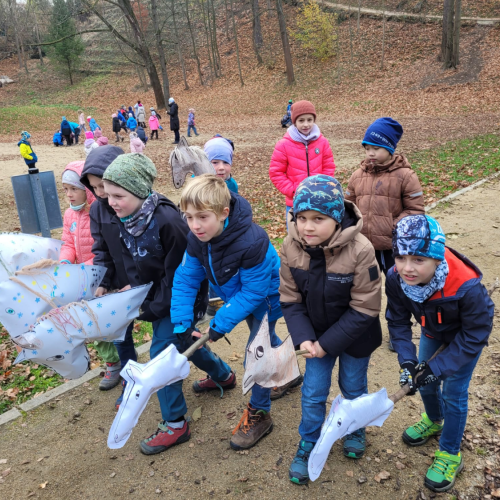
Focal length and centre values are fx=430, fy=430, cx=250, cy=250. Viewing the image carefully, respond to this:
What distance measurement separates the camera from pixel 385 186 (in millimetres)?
3844

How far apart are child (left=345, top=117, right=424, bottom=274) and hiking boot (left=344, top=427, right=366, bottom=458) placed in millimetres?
1668

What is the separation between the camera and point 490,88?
2047 centimetres

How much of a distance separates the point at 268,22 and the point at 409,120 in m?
25.8

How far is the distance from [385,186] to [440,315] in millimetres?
1750

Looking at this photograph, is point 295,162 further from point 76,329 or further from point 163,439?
point 163,439

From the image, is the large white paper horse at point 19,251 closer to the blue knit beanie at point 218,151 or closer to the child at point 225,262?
the child at point 225,262

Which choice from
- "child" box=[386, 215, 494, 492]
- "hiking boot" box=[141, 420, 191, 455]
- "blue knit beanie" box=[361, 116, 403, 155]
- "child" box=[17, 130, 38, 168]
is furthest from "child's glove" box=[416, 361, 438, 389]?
"child" box=[17, 130, 38, 168]

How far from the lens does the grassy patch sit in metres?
8.95

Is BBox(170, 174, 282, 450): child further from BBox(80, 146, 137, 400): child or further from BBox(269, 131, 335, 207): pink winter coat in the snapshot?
BBox(269, 131, 335, 207): pink winter coat

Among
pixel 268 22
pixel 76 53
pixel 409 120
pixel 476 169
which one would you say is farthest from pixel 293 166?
pixel 76 53

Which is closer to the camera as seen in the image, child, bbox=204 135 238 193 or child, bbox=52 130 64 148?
child, bbox=204 135 238 193

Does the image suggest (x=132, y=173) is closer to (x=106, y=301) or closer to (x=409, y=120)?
(x=106, y=301)

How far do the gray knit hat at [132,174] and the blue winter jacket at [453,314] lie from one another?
1.75 metres

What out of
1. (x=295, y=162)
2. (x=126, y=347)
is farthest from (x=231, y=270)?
(x=295, y=162)
